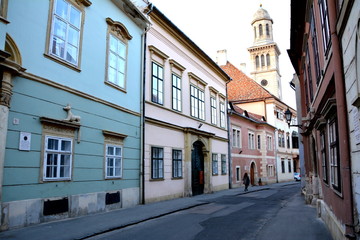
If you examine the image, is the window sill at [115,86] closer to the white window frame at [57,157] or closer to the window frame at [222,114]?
the white window frame at [57,157]

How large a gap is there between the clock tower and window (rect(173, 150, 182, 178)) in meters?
A: 46.3

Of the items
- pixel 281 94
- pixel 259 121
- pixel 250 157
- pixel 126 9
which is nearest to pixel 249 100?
pixel 259 121

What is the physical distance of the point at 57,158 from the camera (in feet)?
32.7

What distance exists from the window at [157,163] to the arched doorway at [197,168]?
4202 millimetres

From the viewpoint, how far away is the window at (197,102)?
71.5 feet

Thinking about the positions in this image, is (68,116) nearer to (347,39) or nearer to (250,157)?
(347,39)

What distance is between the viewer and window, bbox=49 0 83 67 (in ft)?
33.1

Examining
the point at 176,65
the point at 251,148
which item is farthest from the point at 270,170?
the point at 176,65

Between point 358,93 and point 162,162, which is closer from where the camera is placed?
point 358,93

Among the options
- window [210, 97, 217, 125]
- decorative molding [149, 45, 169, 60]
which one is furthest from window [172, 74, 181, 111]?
window [210, 97, 217, 125]

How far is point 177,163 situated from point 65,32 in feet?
34.8

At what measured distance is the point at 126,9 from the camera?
46.8 feet

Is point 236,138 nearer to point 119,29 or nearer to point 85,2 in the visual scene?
point 119,29

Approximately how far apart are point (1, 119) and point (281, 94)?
207 ft
